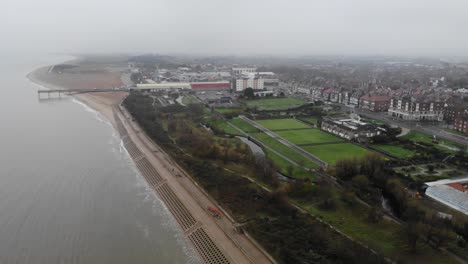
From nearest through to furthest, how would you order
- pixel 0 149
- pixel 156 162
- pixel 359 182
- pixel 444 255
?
1. pixel 444 255
2. pixel 359 182
3. pixel 156 162
4. pixel 0 149

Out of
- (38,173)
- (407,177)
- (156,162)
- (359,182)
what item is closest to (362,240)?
(359,182)

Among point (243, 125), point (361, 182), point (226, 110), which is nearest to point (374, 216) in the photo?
point (361, 182)

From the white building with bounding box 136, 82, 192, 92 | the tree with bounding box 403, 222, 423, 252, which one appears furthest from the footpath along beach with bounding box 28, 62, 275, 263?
the white building with bounding box 136, 82, 192, 92

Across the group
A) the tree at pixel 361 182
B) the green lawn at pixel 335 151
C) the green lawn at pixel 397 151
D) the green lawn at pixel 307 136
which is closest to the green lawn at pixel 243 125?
the green lawn at pixel 307 136

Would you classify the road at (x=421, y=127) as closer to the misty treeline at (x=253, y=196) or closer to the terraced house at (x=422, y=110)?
the terraced house at (x=422, y=110)

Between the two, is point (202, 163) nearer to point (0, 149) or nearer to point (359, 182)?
point (359, 182)

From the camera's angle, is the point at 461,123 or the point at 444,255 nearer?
the point at 444,255
